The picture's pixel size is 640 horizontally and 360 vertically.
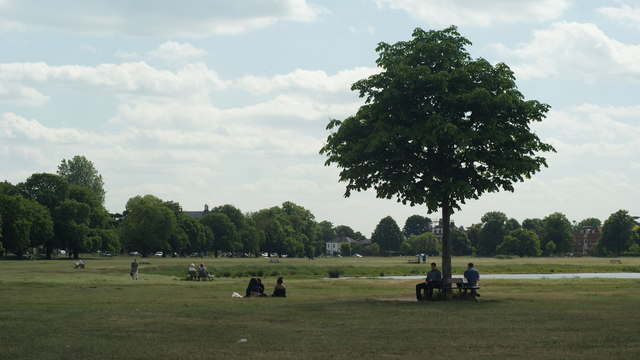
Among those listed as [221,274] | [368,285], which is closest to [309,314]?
[368,285]

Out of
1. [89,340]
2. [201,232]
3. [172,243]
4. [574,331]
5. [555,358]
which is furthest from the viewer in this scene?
[201,232]

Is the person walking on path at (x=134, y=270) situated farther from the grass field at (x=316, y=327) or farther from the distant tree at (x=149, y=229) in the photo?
the distant tree at (x=149, y=229)

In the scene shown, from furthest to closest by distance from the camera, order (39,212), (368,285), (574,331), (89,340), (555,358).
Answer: (39,212) < (368,285) < (574,331) < (89,340) < (555,358)

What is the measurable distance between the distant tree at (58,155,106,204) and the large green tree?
6213 inches

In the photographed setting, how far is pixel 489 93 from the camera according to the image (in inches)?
1507

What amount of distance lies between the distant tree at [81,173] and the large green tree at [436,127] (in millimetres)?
157822

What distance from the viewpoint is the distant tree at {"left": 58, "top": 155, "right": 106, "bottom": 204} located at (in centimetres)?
18800

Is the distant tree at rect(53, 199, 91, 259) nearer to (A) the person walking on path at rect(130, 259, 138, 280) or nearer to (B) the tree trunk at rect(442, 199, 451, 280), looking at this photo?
(A) the person walking on path at rect(130, 259, 138, 280)

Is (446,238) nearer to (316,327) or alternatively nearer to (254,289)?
(254,289)

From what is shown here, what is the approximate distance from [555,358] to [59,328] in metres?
14.1

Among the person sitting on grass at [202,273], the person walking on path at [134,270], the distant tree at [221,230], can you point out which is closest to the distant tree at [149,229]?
the distant tree at [221,230]

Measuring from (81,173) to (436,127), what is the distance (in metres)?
164

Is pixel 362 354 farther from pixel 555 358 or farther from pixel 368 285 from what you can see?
pixel 368 285

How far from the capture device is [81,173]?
188125 mm
